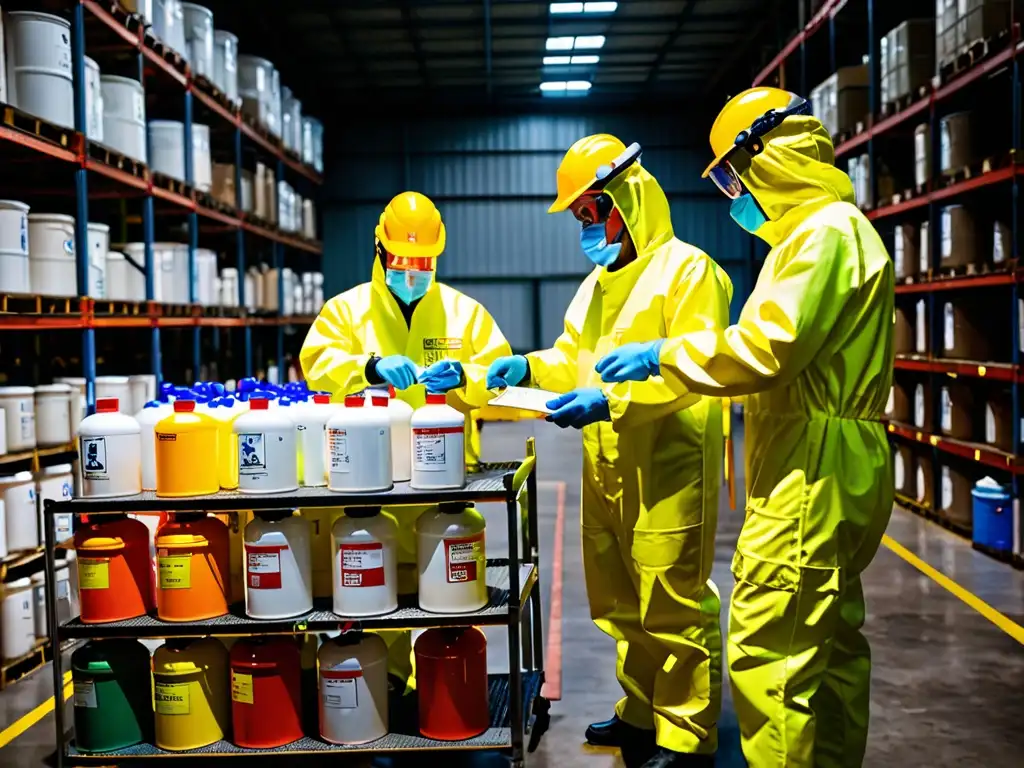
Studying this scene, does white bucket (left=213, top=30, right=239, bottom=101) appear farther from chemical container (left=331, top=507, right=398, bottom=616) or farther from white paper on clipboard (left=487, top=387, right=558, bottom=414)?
chemical container (left=331, top=507, right=398, bottom=616)

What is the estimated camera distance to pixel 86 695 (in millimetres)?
3535

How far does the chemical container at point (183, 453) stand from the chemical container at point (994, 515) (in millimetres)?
6099

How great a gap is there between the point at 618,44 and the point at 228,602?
47.3 ft

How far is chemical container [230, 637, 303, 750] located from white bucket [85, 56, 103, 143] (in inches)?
161

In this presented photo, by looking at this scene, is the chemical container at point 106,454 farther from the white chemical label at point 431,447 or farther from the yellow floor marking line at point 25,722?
the yellow floor marking line at point 25,722

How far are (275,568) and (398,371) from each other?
98 centimetres

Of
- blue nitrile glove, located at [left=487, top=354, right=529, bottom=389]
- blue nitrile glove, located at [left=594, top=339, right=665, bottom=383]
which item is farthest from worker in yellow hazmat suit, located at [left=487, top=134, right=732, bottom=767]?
blue nitrile glove, located at [left=487, top=354, right=529, bottom=389]

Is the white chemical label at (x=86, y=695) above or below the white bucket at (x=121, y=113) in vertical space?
Result: below

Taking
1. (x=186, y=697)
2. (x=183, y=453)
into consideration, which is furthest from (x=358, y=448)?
(x=186, y=697)

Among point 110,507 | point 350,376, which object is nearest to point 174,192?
point 350,376

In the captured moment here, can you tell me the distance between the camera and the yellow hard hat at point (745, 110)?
10.3 ft

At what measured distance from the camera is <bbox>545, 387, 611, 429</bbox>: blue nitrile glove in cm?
347

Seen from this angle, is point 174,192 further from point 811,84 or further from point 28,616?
point 811,84

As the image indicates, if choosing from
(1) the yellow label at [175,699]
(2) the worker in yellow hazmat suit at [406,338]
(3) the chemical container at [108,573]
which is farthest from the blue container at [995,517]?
(3) the chemical container at [108,573]
